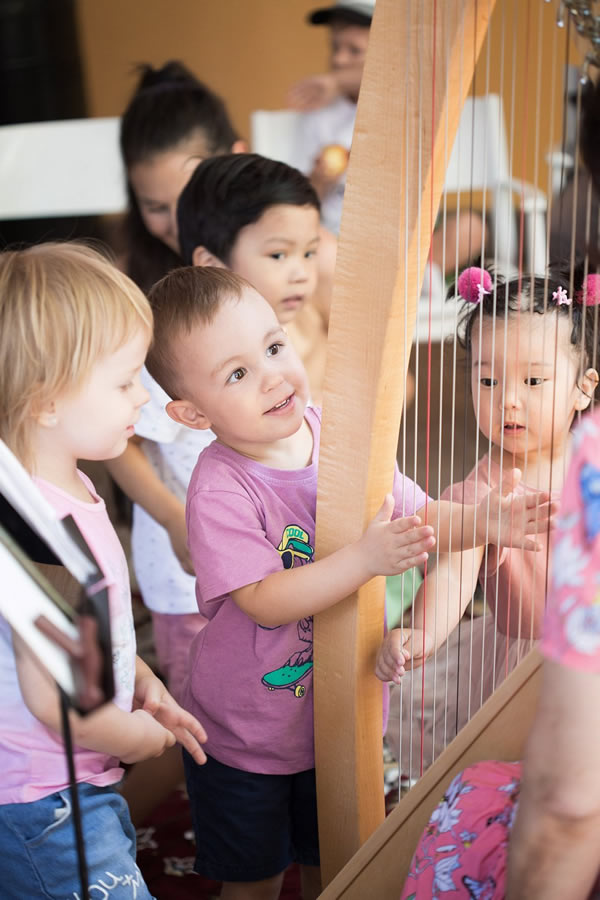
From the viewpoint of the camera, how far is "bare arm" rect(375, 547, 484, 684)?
1161 millimetres

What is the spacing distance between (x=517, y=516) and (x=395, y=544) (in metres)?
0.15

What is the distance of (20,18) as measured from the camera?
3.75 m

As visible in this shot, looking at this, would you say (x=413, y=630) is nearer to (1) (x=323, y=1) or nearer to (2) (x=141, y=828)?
(2) (x=141, y=828)

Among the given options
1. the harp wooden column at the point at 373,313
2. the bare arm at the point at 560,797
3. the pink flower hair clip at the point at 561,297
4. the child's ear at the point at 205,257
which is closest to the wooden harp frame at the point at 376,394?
the harp wooden column at the point at 373,313

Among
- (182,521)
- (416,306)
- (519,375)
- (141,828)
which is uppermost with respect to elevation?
(416,306)

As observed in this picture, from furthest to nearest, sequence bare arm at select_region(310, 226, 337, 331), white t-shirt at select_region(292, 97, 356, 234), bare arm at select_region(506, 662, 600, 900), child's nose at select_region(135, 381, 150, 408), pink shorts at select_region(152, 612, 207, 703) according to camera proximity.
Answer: white t-shirt at select_region(292, 97, 356, 234) → bare arm at select_region(310, 226, 337, 331) → pink shorts at select_region(152, 612, 207, 703) → child's nose at select_region(135, 381, 150, 408) → bare arm at select_region(506, 662, 600, 900)

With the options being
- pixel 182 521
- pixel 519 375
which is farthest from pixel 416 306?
pixel 182 521

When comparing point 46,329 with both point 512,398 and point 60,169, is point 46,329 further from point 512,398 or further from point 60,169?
point 60,169

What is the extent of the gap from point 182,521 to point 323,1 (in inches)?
122

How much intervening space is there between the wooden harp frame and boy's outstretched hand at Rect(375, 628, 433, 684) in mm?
17

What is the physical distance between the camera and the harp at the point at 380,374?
1.00 m

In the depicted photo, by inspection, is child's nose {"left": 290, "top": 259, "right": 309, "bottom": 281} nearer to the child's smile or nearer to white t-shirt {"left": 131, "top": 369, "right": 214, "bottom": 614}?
white t-shirt {"left": 131, "top": 369, "right": 214, "bottom": 614}

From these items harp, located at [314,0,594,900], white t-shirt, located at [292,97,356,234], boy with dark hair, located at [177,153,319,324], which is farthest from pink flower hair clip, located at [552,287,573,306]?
white t-shirt, located at [292,97,356,234]

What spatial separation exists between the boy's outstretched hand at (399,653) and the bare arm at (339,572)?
0.09m
